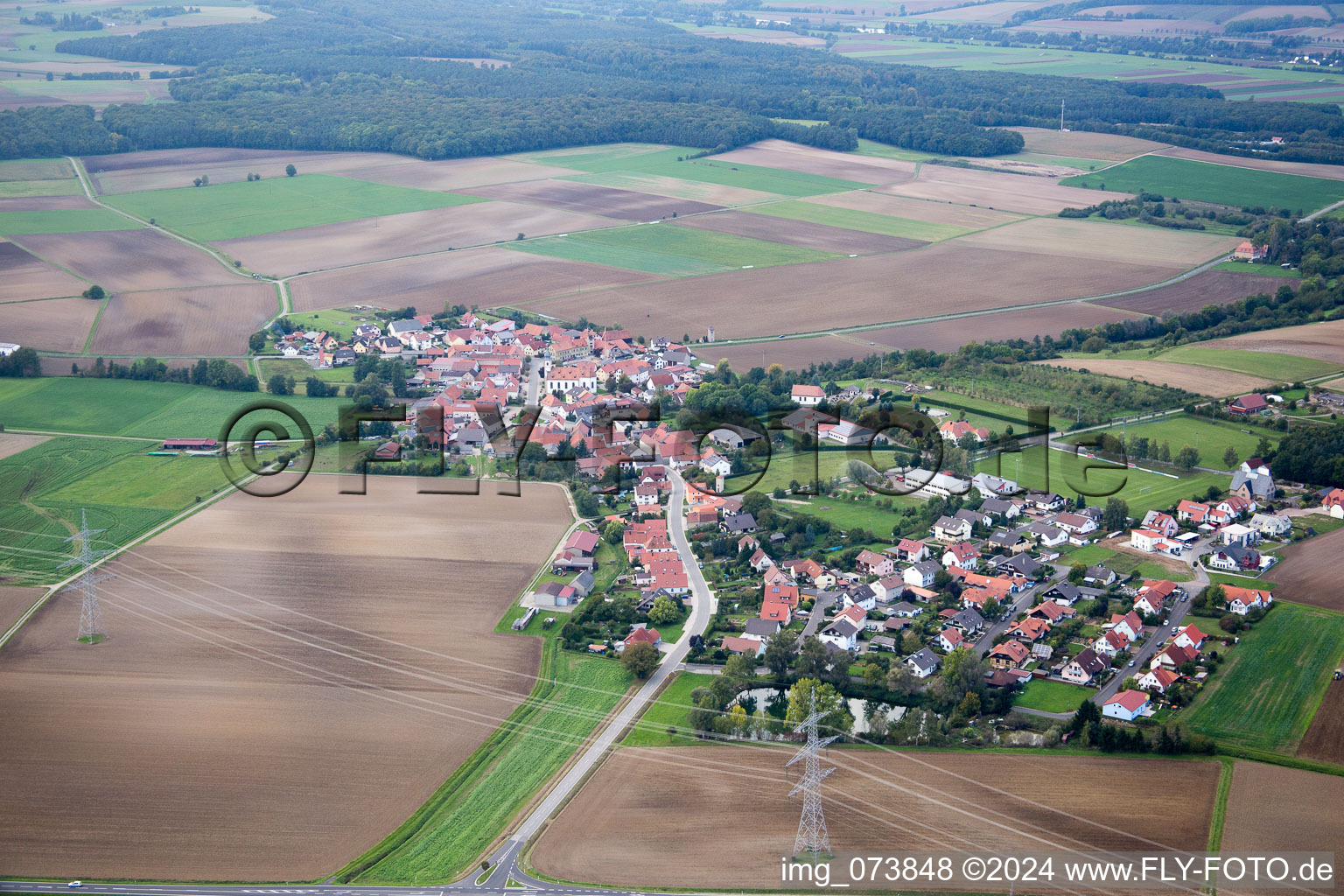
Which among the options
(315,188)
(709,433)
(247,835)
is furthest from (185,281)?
(247,835)

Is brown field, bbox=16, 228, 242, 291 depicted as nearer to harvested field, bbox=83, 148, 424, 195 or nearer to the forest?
harvested field, bbox=83, 148, 424, 195

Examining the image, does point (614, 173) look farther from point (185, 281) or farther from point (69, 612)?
point (69, 612)

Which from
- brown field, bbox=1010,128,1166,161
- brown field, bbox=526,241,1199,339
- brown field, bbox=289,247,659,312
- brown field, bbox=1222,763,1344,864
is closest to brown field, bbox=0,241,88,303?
brown field, bbox=289,247,659,312

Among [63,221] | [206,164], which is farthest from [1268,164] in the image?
[63,221]

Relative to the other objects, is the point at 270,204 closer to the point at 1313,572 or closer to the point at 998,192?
the point at 998,192

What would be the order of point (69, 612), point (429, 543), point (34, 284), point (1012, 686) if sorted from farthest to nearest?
point (34, 284), point (429, 543), point (69, 612), point (1012, 686)
